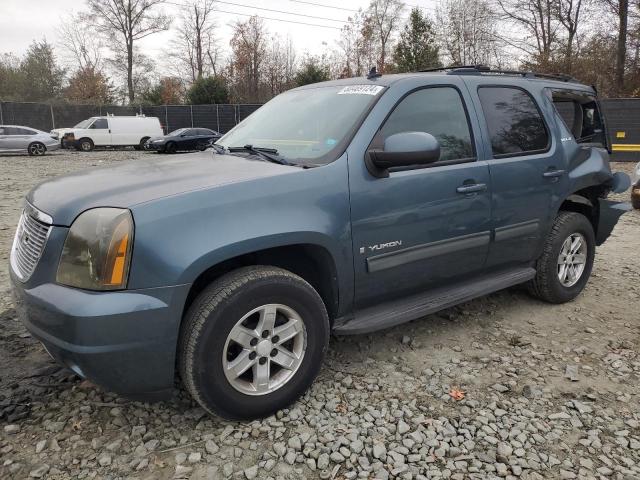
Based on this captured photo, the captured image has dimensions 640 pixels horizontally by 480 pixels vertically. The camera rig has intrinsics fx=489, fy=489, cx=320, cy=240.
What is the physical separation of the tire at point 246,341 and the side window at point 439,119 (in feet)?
3.89

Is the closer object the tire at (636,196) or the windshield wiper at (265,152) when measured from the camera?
the windshield wiper at (265,152)

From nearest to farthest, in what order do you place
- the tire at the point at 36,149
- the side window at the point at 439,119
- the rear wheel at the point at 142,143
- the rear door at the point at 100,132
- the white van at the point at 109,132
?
the side window at the point at 439,119 → the tire at the point at 36,149 → the white van at the point at 109,132 → the rear door at the point at 100,132 → the rear wheel at the point at 142,143

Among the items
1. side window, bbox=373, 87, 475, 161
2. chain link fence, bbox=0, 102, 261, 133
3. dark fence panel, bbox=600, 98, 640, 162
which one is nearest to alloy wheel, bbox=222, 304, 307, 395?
side window, bbox=373, 87, 475, 161

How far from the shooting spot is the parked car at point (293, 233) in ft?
7.14

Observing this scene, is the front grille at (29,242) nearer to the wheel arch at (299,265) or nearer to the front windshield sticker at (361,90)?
the wheel arch at (299,265)

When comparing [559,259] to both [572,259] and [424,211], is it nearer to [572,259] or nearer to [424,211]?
[572,259]

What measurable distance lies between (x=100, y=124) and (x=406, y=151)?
2627 cm

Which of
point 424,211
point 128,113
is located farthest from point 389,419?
point 128,113

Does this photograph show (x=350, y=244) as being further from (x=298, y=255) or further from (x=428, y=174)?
(x=428, y=174)

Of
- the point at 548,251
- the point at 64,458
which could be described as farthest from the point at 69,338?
the point at 548,251

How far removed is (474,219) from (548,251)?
44.2 inches

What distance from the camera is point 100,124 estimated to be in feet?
83.6

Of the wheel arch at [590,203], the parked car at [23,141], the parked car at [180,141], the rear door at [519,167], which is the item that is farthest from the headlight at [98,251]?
the parked car at [23,141]

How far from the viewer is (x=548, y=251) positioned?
404cm
